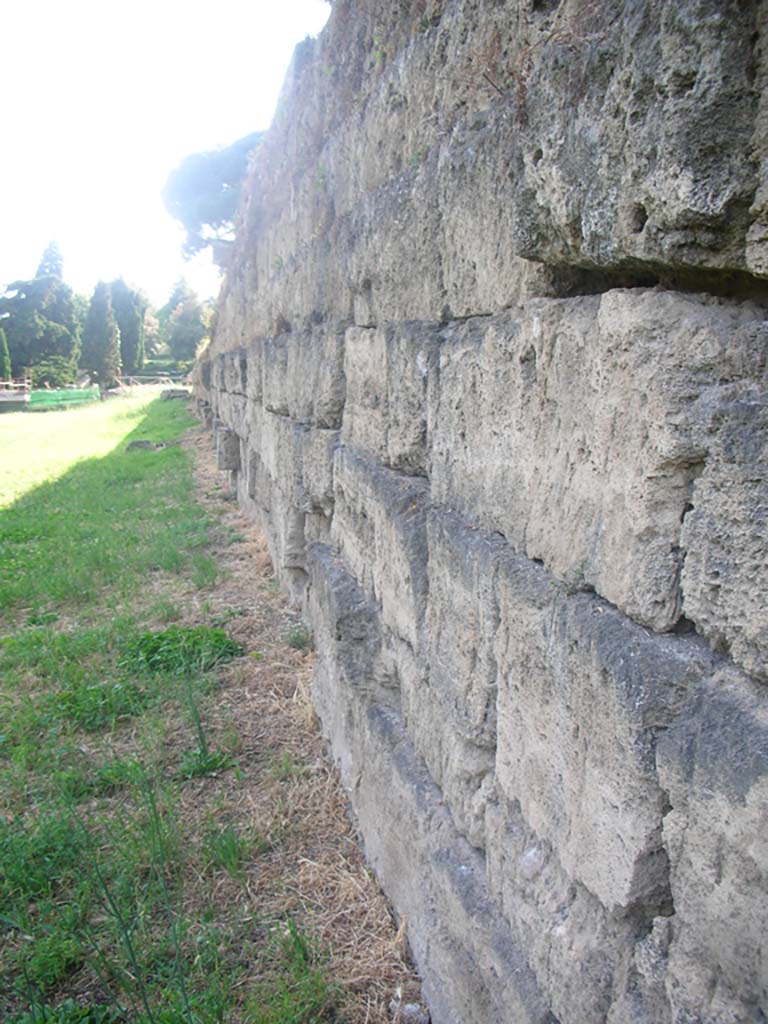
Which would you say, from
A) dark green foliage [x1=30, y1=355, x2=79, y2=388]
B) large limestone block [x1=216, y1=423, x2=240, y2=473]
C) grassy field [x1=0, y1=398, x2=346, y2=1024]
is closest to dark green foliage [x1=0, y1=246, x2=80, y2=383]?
dark green foliage [x1=30, y1=355, x2=79, y2=388]

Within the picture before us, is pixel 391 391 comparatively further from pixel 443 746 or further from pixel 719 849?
pixel 719 849

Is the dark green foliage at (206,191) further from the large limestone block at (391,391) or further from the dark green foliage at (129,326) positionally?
the large limestone block at (391,391)

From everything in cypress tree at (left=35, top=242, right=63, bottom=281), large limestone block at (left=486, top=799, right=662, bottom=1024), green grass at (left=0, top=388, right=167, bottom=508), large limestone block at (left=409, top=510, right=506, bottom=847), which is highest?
cypress tree at (left=35, top=242, right=63, bottom=281)

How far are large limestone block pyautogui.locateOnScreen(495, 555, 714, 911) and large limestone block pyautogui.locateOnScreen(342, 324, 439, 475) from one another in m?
0.78

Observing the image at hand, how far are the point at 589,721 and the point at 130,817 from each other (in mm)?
2096

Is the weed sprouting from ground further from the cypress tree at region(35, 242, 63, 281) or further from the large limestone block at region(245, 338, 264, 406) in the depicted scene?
the cypress tree at region(35, 242, 63, 281)

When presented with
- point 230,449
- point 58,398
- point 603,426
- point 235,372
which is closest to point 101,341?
point 58,398

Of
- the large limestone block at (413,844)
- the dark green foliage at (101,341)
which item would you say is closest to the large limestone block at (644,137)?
the large limestone block at (413,844)

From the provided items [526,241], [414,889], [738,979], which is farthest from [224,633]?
[738,979]

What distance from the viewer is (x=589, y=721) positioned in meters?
1.38

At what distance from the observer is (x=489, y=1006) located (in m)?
1.76

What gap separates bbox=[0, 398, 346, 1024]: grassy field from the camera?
2180mm

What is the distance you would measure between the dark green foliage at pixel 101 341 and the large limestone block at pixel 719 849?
45.7 m

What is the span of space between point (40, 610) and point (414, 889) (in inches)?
159
